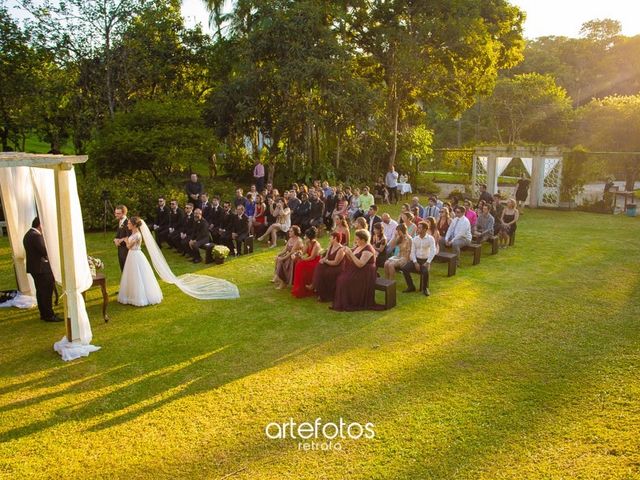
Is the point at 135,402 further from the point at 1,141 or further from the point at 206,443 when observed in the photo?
the point at 1,141

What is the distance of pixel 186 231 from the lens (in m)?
13.4

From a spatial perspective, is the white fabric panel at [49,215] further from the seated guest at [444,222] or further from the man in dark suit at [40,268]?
the seated guest at [444,222]

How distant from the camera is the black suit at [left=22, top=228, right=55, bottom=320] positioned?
26.5 ft

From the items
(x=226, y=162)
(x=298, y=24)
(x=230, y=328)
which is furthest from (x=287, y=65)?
(x=230, y=328)

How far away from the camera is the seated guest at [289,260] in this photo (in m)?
10.2

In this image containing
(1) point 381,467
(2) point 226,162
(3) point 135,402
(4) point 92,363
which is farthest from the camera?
(2) point 226,162

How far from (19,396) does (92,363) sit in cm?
99

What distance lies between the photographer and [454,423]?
5.26 meters

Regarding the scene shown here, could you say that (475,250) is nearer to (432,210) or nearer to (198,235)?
(432,210)

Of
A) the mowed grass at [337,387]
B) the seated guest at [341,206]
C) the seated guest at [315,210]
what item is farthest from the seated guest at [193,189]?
the mowed grass at [337,387]

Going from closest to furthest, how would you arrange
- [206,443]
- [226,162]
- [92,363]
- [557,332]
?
[206,443]
[92,363]
[557,332]
[226,162]

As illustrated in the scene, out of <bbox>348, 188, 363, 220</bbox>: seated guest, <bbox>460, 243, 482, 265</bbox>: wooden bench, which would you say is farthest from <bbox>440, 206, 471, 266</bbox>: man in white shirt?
<bbox>348, 188, 363, 220</bbox>: seated guest

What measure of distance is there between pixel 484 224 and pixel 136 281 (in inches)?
362

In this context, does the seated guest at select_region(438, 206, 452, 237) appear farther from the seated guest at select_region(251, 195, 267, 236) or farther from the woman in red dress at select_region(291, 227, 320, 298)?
the seated guest at select_region(251, 195, 267, 236)
